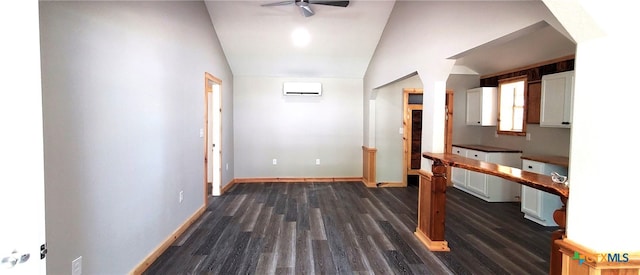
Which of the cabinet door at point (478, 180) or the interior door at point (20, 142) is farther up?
the interior door at point (20, 142)

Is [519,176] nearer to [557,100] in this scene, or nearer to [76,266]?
[557,100]

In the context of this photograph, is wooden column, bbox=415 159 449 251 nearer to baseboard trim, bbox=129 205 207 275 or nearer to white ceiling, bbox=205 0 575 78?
white ceiling, bbox=205 0 575 78

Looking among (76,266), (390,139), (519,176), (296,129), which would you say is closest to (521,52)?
(390,139)

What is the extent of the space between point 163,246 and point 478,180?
15.1 ft

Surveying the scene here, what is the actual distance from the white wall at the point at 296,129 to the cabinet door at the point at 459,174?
1.85m

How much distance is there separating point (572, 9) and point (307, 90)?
15.2ft

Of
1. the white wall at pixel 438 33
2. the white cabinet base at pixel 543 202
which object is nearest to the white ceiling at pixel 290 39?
the white wall at pixel 438 33

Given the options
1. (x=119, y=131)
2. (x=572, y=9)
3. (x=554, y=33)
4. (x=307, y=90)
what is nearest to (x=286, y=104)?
(x=307, y=90)

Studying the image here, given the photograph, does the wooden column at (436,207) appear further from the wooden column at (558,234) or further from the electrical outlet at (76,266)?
the electrical outlet at (76,266)

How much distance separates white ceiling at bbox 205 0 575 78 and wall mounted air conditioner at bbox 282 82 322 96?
0.65ft

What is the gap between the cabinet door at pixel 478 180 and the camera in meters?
4.29

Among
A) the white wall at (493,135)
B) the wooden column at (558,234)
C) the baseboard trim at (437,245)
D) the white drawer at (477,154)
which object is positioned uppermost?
the white wall at (493,135)

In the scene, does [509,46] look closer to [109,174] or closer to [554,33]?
[554,33]

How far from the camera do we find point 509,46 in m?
3.71
